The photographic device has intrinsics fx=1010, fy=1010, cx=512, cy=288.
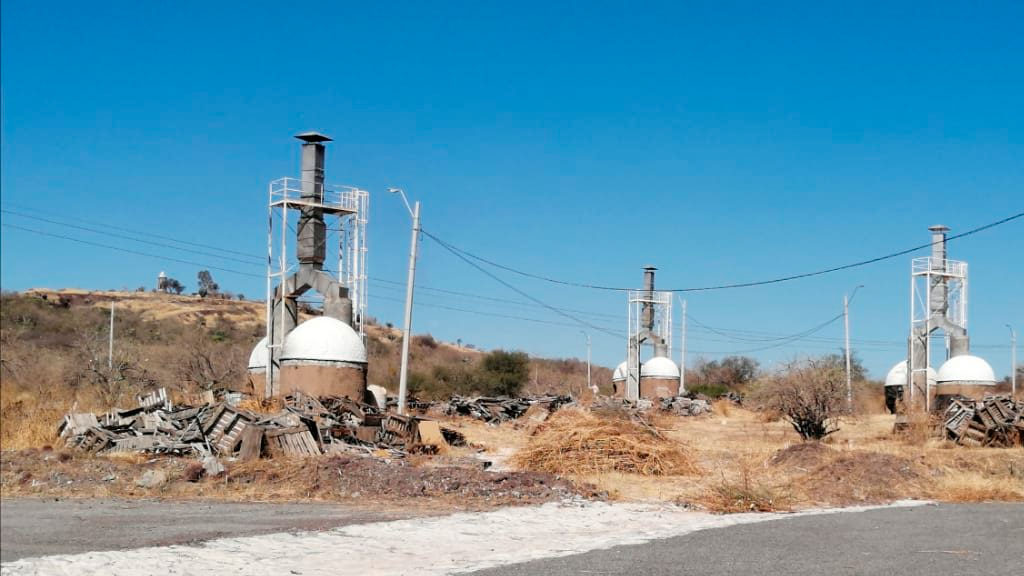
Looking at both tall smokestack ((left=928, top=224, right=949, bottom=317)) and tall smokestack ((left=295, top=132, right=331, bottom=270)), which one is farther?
tall smokestack ((left=928, top=224, right=949, bottom=317))

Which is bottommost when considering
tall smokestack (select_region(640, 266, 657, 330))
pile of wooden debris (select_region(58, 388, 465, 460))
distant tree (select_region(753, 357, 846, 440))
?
pile of wooden debris (select_region(58, 388, 465, 460))

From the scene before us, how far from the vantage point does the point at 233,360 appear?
50.3 m

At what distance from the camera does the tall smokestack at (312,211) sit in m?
37.5

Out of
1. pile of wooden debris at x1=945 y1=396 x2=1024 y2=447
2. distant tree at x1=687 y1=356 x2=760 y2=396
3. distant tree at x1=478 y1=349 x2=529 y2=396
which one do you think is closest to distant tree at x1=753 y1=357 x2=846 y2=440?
pile of wooden debris at x1=945 y1=396 x2=1024 y2=447

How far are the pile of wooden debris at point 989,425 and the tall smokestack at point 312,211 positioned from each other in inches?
893

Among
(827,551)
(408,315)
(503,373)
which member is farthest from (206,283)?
(827,551)

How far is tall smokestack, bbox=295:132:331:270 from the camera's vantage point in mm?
37531

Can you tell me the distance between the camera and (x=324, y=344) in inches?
1323

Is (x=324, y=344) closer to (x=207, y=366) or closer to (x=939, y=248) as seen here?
(x=207, y=366)

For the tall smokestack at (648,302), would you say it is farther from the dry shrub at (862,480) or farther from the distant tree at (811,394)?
the dry shrub at (862,480)

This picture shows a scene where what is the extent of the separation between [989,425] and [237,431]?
74.4 ft

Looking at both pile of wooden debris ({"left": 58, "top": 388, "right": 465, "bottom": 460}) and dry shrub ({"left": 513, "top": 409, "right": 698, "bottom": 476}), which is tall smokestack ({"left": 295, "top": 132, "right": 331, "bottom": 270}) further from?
dry shrub ({"left": 513, "top": 409, "right": 698, "bottom": 476})

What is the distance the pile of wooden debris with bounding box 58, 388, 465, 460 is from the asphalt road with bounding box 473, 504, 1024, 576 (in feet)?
34.9

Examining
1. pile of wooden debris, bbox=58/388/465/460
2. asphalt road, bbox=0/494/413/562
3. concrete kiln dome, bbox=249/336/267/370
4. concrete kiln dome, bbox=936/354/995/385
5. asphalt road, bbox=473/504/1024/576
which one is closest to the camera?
asphalt road, bbox=0/494/413/562
